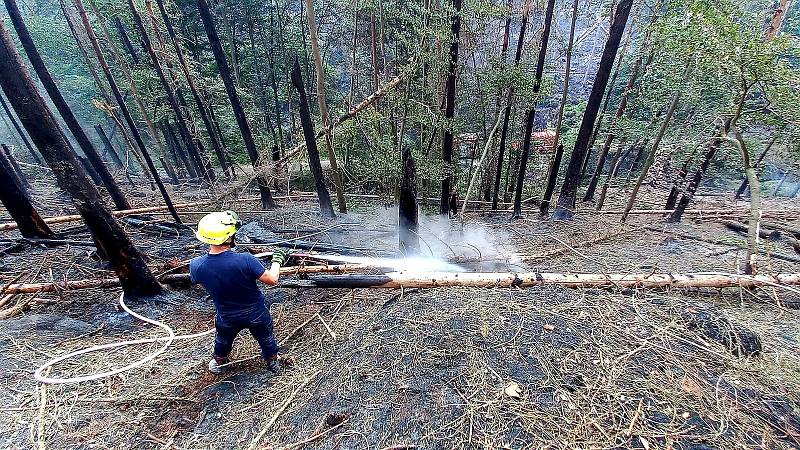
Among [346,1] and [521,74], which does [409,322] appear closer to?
[521,74]

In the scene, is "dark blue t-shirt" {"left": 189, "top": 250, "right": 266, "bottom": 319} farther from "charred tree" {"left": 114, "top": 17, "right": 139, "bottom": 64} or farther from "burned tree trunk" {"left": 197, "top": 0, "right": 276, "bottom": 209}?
Result: "charred tree" {"left": 114, "top": 17, "right": 139, "bottom": 64}

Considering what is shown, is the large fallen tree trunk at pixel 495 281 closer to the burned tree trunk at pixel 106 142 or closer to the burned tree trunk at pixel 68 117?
the burned tree trunk at pixel 68 117

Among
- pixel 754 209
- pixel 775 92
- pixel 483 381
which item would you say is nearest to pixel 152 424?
pixel 483 381

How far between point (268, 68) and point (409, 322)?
1674 cm

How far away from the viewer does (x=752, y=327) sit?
3.84 meters

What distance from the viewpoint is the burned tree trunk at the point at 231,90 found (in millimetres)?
8312

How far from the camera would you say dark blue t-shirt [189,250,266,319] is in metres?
2.93

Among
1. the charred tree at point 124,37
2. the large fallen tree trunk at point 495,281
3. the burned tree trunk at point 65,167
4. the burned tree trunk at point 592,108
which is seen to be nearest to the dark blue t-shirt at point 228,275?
the large fallen tree trunk at point 495,281

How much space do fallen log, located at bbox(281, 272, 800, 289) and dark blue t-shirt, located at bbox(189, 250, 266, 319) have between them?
1643 mm

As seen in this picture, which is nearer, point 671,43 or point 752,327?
point 752,327

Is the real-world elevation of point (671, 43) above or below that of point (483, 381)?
above

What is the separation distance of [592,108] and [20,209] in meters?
13.0

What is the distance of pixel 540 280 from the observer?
461cm

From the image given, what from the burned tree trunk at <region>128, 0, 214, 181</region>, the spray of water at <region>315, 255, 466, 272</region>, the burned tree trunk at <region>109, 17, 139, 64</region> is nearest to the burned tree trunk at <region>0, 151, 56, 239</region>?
the burned tree trunk at <region>128, 0, 214, 181</region>
